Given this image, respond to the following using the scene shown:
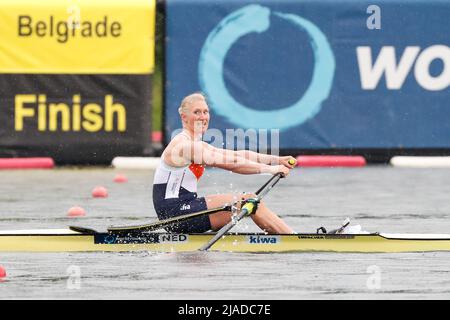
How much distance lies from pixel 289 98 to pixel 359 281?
1262 centimetres

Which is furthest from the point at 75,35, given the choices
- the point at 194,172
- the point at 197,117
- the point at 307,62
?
the point at 197,117

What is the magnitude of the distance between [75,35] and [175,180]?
33.6 feet

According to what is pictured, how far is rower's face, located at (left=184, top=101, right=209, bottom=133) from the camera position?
46.9 ft

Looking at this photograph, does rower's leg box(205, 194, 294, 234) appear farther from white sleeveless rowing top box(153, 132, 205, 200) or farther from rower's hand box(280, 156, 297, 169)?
rower's hand box(280, 156, 297, 169)

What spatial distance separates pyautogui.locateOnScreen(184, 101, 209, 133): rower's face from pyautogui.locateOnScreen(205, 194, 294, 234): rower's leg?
672 mm

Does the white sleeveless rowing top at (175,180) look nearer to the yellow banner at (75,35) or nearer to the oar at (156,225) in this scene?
the oar at (156,225)

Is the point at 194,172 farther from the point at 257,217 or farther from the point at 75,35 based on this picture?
the point at 75,35

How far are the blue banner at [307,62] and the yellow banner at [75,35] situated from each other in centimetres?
53

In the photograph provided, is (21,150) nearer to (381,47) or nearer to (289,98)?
(289,98)

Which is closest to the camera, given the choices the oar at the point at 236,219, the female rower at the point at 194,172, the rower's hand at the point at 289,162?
the oar at the point at 236,219

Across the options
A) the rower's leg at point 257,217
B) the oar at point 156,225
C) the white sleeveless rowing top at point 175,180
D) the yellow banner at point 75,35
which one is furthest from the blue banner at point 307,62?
the oar at point 156,225

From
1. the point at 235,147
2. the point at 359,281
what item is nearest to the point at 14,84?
the point at 235,147

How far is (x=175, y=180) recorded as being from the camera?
14438mm

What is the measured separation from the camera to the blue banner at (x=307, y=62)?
80.4 feet
